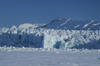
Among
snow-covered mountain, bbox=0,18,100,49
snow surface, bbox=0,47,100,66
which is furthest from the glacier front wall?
snow surface, bbox=0,47,100,66

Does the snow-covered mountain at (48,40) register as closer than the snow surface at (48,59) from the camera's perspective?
No

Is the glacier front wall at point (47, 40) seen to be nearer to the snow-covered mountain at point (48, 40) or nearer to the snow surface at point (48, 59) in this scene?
the snow-covered mountain at point (48, 40)

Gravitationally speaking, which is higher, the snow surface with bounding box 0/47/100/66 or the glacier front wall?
the glacier front wall

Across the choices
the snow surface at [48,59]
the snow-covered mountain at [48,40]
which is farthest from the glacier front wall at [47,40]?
the snow surface at [48,59]

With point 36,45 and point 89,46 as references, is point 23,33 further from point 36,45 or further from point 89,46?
point 89,46

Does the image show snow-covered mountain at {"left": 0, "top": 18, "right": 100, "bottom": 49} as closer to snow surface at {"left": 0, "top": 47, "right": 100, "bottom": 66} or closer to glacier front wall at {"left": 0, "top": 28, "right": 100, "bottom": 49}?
glacier front wall at {"left": 0, "top": 28, "right": 100, "bottom": 49}

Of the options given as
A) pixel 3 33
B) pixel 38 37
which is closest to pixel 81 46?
pixel 38 37

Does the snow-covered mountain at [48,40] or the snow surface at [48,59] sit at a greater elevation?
the snow-covered mountain at [48,40]

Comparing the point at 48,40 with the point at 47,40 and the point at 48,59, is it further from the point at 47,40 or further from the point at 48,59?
the point at 48,59

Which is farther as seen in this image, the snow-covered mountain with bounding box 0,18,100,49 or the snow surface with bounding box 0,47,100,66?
the snow-covered mountain with bounding box 0,18,100,49

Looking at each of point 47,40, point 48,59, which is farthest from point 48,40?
point 48,59

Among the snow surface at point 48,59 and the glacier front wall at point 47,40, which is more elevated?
the glacier front wall at point 47,40

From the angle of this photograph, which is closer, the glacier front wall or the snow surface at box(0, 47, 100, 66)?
the snow surface at box(0, 47, 100, 66)

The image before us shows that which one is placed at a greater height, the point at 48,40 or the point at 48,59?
the point at 48,40
